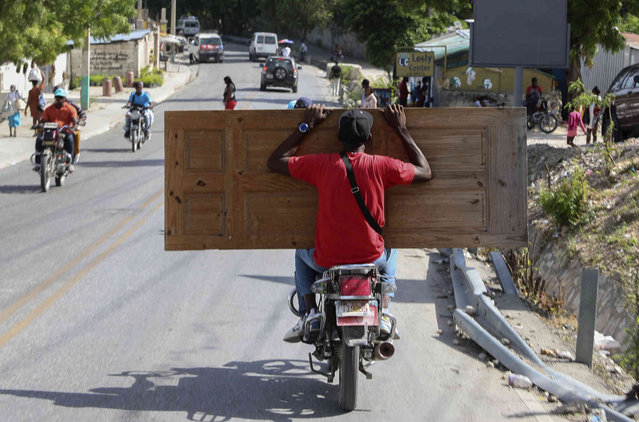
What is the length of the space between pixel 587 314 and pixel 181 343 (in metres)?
3.22

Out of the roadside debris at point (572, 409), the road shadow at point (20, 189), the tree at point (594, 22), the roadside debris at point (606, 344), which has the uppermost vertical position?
the tree at point (594, 22)

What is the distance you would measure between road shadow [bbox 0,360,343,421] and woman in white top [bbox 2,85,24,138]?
23.2m

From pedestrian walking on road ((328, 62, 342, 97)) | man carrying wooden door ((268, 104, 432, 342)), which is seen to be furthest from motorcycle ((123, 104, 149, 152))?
pedestrian walking on road ((328, 62, 342, 97))

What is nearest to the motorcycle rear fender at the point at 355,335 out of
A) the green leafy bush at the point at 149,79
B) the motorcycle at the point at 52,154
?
the motorcycle at the point at 52,154

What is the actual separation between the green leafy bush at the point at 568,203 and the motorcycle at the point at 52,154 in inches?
375

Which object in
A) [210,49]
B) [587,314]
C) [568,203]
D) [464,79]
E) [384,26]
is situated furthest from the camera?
[210,49]

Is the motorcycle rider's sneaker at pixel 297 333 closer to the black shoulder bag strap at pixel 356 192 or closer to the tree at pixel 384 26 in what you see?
the black shoulder bag strap at pixel 356 192

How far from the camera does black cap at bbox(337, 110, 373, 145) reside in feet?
20.5

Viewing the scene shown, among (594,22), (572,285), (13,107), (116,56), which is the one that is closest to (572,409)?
(572,285)

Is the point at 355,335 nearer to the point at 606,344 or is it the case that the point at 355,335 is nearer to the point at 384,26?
the point at 606,344

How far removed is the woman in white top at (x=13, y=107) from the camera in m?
28.5

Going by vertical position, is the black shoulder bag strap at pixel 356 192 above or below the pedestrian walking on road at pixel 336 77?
below

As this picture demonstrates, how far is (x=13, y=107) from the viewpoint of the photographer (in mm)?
28797

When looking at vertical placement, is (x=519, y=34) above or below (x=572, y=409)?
above
